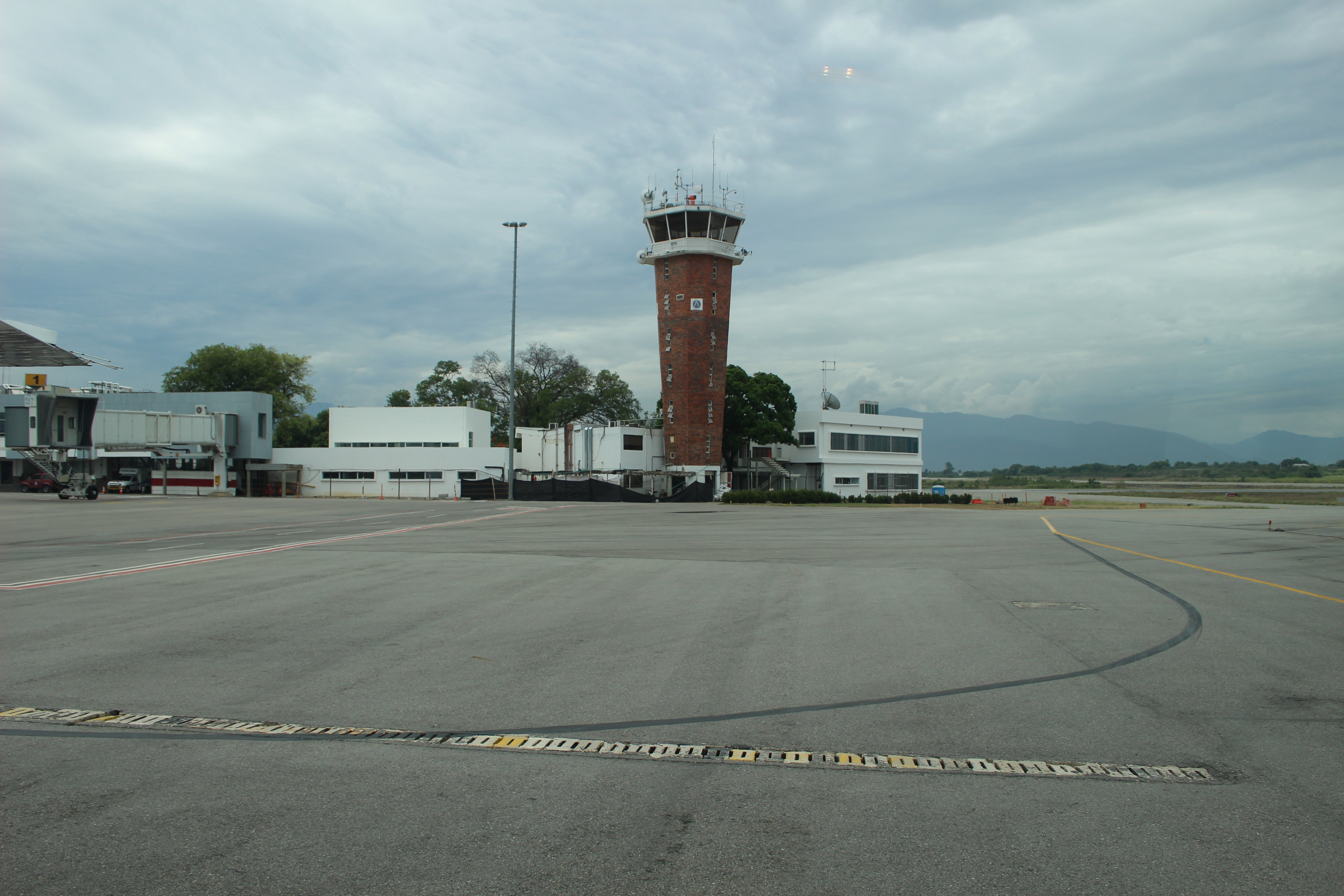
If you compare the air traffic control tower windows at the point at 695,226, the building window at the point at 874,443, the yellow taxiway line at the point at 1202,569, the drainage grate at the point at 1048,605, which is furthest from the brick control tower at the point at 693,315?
the drainage grate at the point at 1048,605

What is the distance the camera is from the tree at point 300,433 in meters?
85.9

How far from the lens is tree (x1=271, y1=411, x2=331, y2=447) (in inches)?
3383

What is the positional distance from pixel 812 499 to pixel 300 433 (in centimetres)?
6242

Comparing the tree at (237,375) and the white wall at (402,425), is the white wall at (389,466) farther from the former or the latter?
the tree at (237,375)

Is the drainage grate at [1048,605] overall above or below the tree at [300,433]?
below

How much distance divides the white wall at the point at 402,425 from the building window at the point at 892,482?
35.4m

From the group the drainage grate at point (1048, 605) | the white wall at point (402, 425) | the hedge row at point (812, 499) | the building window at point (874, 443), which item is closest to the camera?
the drainage grate at point (1048, 605)

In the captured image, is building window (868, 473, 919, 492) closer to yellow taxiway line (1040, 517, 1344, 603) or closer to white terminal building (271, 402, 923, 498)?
white terminal building (271, 402, 923, 498)

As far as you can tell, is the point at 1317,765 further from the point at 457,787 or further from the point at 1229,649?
the point at 457,787

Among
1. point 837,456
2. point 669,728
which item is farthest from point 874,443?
point 669,728

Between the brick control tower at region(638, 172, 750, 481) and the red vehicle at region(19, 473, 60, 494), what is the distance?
42.6 metres

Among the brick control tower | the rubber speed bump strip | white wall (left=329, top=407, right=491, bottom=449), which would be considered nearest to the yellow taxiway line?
the rubber speed bump strip

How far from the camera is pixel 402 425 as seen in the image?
6694cm

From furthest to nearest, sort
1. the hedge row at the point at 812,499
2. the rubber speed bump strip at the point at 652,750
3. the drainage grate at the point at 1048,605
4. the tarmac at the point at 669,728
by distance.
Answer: the hedge row at the point at 812,499, the drainage grate at the point at 1048,605, the rubber speed bump strip at the point at 652,750, the tarmac at the point at 669,728
